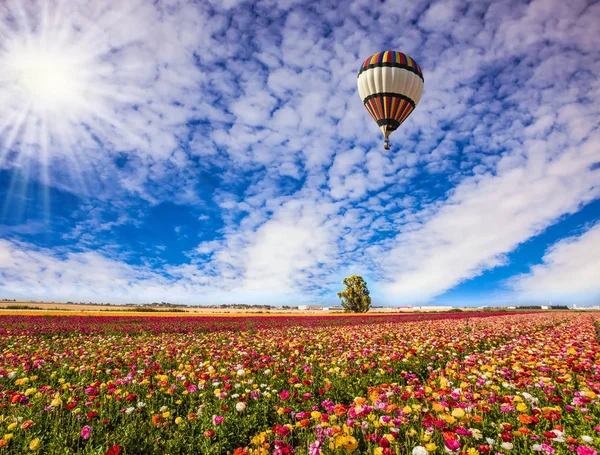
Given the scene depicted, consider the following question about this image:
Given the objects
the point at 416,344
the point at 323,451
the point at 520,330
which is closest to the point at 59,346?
the point at 323,451

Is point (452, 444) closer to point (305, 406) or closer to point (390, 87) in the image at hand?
point (305, 406)

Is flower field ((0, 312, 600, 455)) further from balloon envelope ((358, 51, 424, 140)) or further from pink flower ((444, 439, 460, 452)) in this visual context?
balloon envelope ((358, 51, 424, 140))

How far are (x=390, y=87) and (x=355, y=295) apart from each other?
4559 centimetres

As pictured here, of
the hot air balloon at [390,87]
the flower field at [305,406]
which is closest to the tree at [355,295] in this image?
the hot air balloon at [390,87]

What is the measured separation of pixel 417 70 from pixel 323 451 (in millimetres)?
23122

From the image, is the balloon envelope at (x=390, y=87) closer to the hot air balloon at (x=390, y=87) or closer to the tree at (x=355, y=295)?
the hot air balloon at (x=390, y=87)

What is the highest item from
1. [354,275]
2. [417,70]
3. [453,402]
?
[417,70]

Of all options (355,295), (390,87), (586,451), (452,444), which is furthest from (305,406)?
(355,295)

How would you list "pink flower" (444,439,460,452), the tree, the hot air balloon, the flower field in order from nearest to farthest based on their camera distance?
"pink flower" (444,439,460,452)
the flower field
the hot air balloon
the tree

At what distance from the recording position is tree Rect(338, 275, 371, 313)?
2333 inches

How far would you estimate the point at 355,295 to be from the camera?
59688 mm

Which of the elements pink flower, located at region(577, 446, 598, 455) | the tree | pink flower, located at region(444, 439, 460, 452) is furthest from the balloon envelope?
the tree

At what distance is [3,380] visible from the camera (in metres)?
6.09

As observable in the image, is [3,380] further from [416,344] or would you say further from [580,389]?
[580,389]
